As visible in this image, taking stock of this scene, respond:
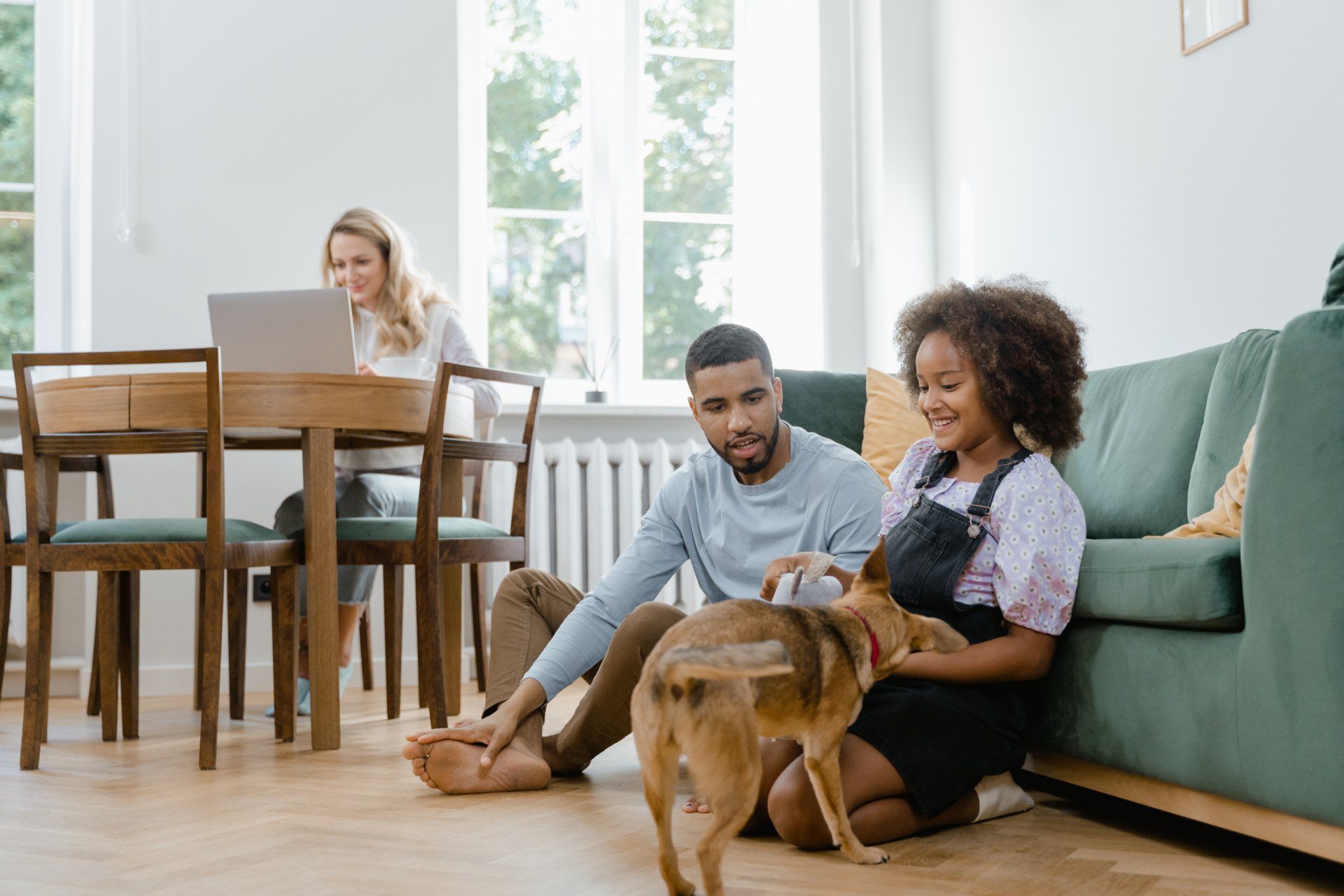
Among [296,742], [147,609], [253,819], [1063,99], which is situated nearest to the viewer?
[253,819]

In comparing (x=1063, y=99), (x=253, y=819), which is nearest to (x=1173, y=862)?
(x=253, y=819)

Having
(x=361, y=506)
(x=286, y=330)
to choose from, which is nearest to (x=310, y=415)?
(x=286, y=330)

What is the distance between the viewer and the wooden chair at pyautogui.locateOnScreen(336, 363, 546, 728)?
2.81 m

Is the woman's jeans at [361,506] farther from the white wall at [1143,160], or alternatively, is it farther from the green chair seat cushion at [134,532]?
the white wall at [1143,160]

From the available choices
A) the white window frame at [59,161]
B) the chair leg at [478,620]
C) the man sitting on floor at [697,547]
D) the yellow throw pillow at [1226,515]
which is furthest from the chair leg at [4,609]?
the yellow throw pillow at [1226,515]

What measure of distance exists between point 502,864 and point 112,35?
11.3ft

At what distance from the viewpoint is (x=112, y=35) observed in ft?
12.9

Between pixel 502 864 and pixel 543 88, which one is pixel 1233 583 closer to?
pixel 502 864

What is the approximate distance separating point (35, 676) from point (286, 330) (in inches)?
37.6

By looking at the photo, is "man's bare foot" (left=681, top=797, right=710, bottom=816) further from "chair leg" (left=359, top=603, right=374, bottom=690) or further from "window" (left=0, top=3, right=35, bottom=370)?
"window" (left=0, top=3, right=35, bottom=370)

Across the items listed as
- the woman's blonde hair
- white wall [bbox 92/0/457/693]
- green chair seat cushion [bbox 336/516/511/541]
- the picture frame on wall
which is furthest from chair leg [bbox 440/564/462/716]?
the picture frame on wall

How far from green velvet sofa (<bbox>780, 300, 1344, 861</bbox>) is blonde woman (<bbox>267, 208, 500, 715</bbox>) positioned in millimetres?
2054

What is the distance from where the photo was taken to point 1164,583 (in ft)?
5.38

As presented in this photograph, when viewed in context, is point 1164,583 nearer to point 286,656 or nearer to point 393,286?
point 286,656
